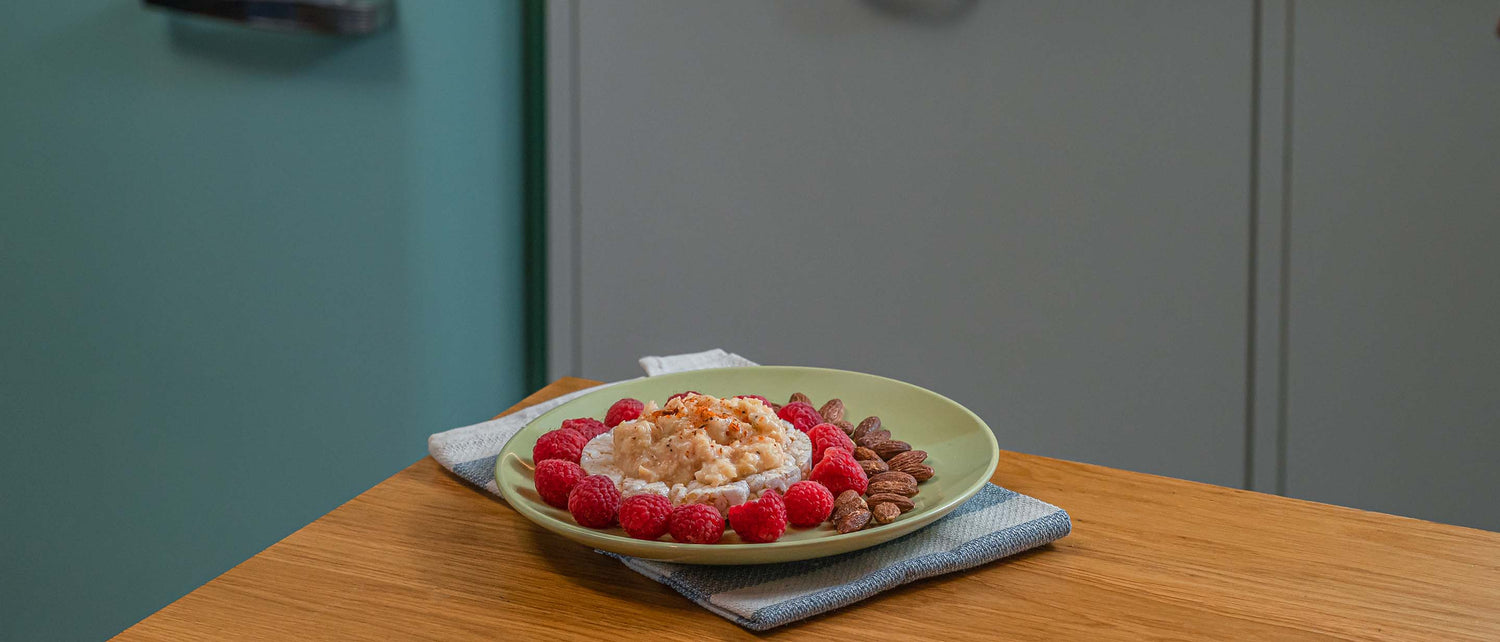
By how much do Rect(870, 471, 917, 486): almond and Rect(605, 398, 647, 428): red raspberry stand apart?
0.18m

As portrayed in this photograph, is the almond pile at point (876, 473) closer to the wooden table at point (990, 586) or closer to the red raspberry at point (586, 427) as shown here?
the wooden table at point (990, 586)

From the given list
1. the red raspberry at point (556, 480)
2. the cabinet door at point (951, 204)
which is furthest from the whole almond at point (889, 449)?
the cabinet door at point (951, 204)

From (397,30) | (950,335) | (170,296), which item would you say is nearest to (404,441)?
(170,296)

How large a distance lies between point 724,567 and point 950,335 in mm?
1068

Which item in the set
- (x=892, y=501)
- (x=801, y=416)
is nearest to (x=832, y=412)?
(x=801, y=416)

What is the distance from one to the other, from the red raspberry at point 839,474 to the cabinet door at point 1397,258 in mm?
1049

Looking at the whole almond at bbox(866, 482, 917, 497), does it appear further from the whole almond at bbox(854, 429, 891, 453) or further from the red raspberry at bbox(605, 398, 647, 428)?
the red raspberry at bbox(605, 398, 647, 428)

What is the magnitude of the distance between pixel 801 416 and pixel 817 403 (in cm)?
10

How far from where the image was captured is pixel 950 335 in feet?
5.52

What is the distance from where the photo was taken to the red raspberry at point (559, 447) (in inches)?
29.1

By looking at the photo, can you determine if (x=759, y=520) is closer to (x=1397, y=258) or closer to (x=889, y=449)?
(x=889, y=449)

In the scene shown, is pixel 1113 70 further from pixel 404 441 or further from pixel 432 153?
pixel 404 441

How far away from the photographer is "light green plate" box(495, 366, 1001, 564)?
63cm

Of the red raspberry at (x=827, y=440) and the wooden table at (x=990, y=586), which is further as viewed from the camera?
the red raspberry at (x=827, y=440)
